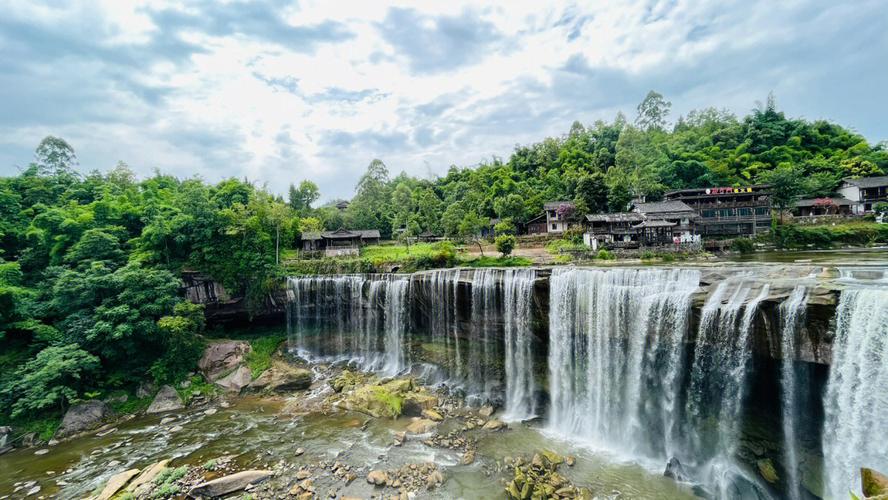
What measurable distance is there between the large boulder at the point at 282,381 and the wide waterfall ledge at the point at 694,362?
756 cm

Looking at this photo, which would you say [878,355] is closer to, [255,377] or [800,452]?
[800,452]

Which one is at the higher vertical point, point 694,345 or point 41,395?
point 694,345

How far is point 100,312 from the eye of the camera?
2008 cm

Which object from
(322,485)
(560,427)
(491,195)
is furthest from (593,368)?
(491,195)

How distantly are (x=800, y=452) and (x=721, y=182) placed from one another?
51.2m

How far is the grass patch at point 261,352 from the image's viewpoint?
80.0 ft

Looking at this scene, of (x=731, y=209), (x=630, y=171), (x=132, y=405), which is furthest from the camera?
(x=630, y=171)

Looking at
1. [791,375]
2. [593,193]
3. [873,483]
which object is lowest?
Answer: [791,375]

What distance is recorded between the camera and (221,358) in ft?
78.3

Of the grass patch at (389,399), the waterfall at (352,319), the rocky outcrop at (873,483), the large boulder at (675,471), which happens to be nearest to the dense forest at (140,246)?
the waterfall at (352,319)

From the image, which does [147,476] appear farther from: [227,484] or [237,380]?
[237,380]

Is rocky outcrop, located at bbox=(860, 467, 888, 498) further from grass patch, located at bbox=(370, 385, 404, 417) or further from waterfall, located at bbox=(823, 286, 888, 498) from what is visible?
grass patch, located at bbox=(370, 385, 404, 417)

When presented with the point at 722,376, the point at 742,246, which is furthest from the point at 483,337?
the point at 742,246

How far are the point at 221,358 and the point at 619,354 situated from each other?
25488 millimetres
